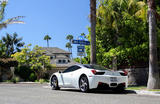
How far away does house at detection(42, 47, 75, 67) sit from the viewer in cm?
5517

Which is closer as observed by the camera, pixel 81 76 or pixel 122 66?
pixel 81 76

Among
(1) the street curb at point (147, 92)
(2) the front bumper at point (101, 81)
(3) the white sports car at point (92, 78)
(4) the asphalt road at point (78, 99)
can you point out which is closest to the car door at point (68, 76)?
(3) the white sports car at point (92, 78)

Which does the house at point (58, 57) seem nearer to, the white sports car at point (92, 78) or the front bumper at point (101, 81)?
the white sports car at point (92, 78)

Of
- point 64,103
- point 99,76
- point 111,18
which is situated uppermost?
point 111,18

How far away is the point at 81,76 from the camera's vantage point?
11641 mm

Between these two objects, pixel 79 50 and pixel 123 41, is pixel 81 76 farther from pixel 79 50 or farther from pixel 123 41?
pixel 123 41

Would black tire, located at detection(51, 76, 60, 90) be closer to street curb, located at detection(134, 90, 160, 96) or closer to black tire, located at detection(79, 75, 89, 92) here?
black tire, located at detection(79, 75, 89, 92)

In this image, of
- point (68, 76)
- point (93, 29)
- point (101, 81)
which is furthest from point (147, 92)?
point (93, 29)

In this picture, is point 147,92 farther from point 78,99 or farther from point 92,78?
point 78,99

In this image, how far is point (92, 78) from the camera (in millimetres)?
10844

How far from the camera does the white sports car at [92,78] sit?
10.9 m

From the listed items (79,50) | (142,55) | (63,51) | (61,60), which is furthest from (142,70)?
(63,51)

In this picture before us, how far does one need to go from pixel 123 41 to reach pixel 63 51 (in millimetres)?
46150

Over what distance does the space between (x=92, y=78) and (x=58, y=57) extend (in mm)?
45316
